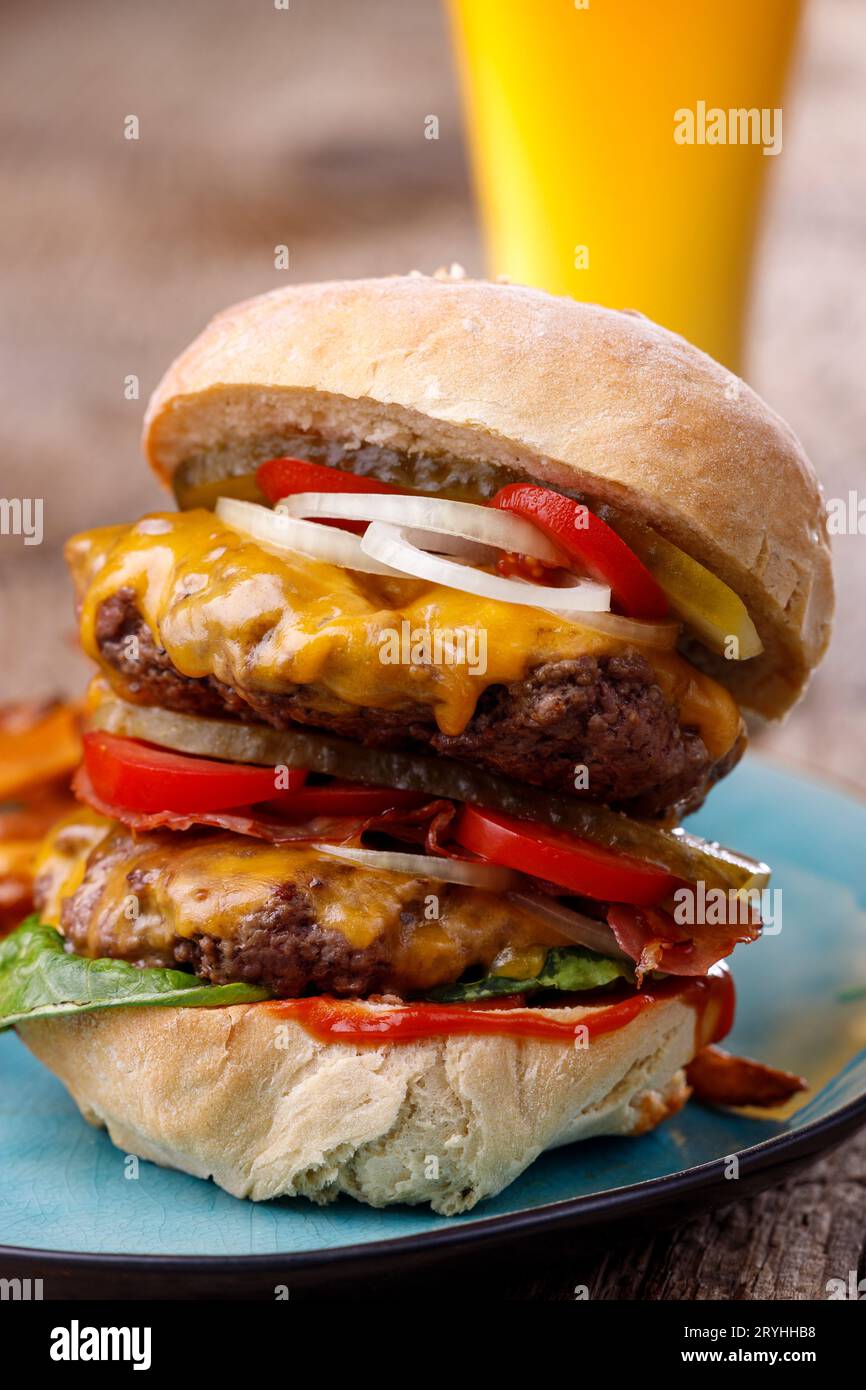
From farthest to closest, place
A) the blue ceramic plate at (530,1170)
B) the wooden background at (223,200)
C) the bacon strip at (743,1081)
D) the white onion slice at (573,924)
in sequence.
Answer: the wooden background at (223,200) → the bacon strip at (743,1081) → the white onion slice at (573,924) → the blue ceramic plate at (530,1170)

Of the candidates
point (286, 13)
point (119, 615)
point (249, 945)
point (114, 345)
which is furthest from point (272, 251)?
point (249, 945)

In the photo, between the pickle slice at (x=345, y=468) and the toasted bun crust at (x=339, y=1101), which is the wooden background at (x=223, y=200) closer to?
the pickle slice at (x=345, y=468)

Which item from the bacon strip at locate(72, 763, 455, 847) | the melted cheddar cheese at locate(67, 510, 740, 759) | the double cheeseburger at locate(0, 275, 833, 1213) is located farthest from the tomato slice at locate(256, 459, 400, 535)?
the bacon strip at locate(72, 763, 455, 847)

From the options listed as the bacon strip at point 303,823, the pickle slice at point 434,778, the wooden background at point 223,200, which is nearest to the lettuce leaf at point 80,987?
the bacon strip at point 303,823

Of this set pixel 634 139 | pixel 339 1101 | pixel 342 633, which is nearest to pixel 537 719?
pixel 342 633
